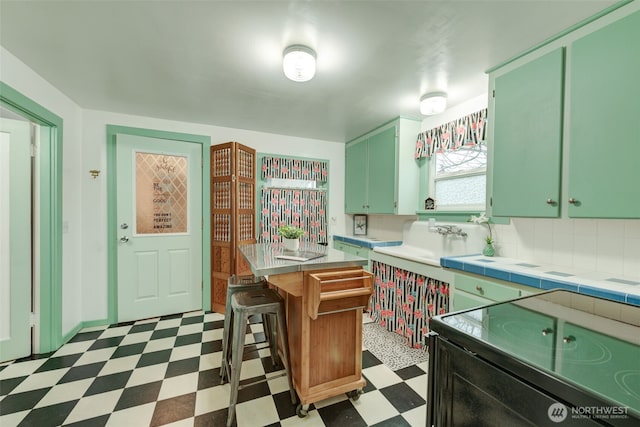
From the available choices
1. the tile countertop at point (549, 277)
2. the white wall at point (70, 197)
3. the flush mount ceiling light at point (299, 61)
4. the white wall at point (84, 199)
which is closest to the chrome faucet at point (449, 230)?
the tile countertop at point (549, 277)

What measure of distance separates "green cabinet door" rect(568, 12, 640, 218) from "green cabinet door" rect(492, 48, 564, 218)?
86 millimetres

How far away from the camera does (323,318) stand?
1672 millimetres

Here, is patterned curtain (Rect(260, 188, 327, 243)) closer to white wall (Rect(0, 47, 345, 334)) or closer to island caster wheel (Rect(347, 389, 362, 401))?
white wall (Rect(0, 47, 345, 334))

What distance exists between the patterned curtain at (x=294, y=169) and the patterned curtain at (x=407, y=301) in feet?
5.37

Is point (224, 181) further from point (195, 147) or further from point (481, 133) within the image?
point (481, 133)

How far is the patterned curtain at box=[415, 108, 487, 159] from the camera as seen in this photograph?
7.74 ft

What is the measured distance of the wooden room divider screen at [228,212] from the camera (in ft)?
10.3

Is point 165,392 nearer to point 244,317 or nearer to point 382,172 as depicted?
point 244,317

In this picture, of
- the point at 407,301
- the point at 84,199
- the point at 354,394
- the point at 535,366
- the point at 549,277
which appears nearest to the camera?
the point at 535,366

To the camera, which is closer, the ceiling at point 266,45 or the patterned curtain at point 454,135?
the ceiling at point 266,45

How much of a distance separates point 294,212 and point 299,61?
232 centimetres

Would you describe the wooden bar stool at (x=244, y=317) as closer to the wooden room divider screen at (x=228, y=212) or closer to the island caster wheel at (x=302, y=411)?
the island caster wheel at (x=302, y=411)

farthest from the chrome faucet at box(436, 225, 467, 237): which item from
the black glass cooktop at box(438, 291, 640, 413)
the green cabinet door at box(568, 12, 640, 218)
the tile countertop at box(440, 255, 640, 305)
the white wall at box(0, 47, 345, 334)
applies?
the white wall at box(0, 47, 345, 334)

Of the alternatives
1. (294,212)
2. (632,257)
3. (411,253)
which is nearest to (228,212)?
(294,212)
